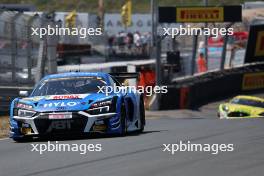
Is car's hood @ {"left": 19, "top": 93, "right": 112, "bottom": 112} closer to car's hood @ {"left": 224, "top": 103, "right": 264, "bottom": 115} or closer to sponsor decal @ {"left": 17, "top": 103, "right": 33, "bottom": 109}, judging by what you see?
sponsor decal @ {"left": 17, "top": 103, "right": 33, "bottom": 109}

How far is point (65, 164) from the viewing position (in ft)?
31.3

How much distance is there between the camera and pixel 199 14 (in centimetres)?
3541

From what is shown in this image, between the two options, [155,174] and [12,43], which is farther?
[12,43]

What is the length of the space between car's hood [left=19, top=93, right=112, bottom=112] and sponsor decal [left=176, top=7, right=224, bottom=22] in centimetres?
2231

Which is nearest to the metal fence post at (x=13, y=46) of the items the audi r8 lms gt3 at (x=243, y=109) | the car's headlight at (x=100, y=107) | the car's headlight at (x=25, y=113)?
the audi r8 lms gt3 at (x=243, y=109)

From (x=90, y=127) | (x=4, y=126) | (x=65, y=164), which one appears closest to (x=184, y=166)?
(x=65, y=164)

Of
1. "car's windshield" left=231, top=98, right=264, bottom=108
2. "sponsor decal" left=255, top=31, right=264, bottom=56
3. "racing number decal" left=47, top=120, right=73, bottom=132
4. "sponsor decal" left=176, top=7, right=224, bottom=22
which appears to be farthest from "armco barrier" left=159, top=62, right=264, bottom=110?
"racing number decal" left=47, top=120, right=73, bottom=132

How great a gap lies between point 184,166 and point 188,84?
24.6 m

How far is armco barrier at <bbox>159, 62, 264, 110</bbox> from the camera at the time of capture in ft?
105

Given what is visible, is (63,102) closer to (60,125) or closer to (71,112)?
(71,112)

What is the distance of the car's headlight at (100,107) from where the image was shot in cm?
1293

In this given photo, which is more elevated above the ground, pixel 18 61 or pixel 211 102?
pixel 18 61

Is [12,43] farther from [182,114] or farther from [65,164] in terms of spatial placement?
[65,164]

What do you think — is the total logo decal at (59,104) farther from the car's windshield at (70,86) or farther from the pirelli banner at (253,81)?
the pirelli banner at (253,81)
